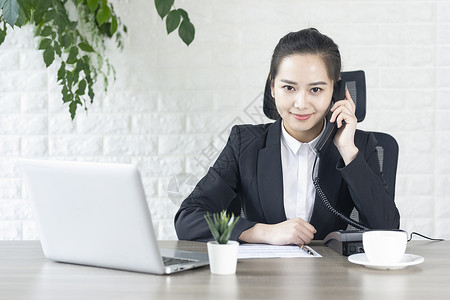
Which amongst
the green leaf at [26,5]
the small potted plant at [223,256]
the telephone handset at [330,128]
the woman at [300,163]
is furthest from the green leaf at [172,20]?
the small potted plant at [223,256]

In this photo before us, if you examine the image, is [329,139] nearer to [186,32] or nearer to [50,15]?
[186,32]

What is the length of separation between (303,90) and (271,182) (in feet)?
1.06

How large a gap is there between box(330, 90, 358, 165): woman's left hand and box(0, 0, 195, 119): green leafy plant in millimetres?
601

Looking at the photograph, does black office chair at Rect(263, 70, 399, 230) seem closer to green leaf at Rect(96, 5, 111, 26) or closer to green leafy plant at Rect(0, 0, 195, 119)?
green leafy plant at Rect(0, 0, 195, 119)

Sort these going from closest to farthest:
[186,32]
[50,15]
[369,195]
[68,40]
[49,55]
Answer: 1. [369,195]
2. [186,32]
3. [50,15]
4. [49,55]
5. [68,40]

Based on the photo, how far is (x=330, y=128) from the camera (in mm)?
2004

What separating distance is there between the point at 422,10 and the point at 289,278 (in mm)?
2176

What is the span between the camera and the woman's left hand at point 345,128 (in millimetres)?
1954

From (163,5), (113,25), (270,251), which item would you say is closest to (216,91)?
(113,25)

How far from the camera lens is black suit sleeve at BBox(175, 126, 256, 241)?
5.86ft

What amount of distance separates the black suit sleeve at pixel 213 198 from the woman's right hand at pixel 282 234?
27mm

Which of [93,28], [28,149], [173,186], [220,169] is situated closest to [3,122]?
[28,149]

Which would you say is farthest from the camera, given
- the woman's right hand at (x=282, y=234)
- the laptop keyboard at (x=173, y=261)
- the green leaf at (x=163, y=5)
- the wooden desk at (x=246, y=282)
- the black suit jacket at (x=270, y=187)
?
the green leaf at (x=163, y=5)

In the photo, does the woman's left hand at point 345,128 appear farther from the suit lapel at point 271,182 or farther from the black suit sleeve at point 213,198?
the black suit sleeve at point 213,198
